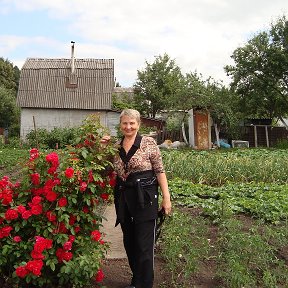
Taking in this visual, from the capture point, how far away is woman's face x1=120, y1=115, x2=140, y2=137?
3.51m

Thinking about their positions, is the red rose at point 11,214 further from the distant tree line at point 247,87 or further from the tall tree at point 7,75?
the tall tree at point 7,75

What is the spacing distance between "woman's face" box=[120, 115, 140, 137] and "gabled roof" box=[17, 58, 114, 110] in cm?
2288

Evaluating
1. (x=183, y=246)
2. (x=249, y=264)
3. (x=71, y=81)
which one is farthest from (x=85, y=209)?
(x=71, y=81)

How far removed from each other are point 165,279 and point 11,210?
161 centimetres

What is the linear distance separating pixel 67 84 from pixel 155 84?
11.0 meters

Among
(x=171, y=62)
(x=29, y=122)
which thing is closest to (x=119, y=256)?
(x=29, y=122)

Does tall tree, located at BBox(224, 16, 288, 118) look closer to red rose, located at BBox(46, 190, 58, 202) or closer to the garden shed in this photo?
the garden shed

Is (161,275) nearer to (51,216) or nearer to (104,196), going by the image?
(104,196)

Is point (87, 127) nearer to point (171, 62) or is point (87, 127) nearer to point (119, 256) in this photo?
point (119, 256)

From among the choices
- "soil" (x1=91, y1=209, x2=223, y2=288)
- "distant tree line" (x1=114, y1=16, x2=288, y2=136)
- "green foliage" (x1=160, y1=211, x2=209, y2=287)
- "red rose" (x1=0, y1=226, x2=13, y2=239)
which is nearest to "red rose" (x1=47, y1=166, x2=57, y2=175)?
"red rose" (x1=0, y1=226, x2=13, y2=239)

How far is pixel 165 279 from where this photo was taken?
12.9 feet

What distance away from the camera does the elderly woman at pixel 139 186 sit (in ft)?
11.4

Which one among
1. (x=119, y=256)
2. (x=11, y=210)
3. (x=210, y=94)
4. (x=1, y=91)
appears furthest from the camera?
(x=1, y=91)

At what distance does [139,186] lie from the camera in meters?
3.44
